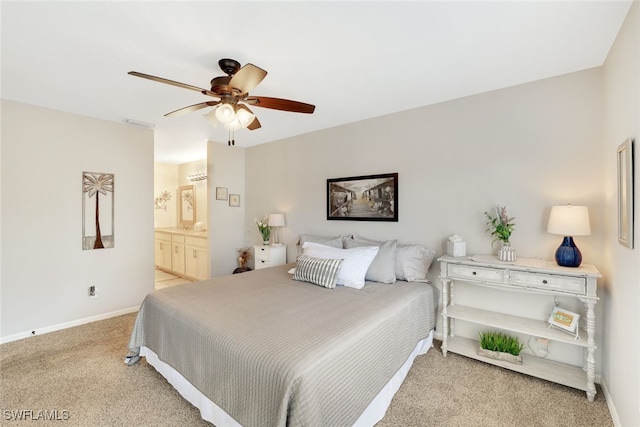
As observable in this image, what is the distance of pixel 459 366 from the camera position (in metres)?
2.38

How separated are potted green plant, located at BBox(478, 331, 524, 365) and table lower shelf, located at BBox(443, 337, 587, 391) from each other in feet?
0.13

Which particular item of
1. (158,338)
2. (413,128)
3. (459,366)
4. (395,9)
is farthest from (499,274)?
(158,338)

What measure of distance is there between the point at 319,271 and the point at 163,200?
18.0 feet

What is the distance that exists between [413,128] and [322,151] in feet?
4.22

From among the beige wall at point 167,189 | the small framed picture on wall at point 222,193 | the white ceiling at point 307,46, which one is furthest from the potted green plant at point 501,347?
the beige wall at point 167,189

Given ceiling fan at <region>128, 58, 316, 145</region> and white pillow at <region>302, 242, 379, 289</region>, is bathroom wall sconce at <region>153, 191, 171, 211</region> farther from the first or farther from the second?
white pillow at <region>302, 242, 379, 289</region>

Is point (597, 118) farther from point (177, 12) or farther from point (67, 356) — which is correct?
point (67, 356)

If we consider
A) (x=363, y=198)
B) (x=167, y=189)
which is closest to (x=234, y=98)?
(x=363, y=198)

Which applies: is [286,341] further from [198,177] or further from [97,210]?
[198,177]

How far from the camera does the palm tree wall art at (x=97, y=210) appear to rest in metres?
3.34

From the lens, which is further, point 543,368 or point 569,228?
point 543,368

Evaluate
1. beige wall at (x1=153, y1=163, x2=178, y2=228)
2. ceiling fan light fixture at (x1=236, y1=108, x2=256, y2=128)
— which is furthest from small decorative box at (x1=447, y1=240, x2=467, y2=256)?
beige wall at (x1=153, y1=163, x2=178, y2=228)

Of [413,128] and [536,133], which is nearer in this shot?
[536,133]

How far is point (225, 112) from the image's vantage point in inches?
77.3
